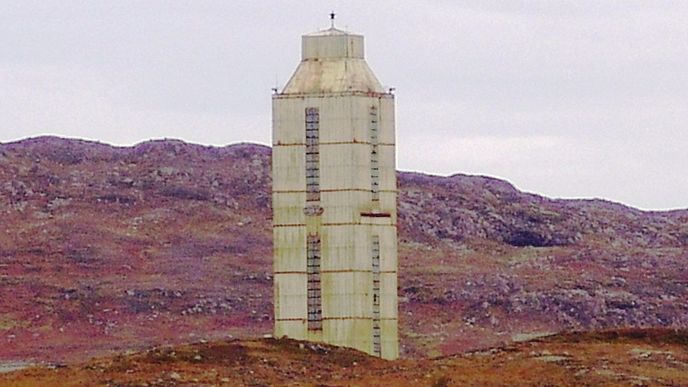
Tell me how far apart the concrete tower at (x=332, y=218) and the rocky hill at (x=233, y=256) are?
2697 centimetres

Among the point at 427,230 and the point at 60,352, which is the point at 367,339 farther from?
the point at 427,230

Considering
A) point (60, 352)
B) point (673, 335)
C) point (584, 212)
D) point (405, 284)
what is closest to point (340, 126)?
point (673, 335)

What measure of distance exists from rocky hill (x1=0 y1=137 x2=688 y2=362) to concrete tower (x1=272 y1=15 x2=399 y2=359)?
88.5 ft

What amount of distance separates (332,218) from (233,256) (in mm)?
48895

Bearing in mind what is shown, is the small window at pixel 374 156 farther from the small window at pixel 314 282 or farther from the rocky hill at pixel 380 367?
the rocky hill at pixel 380 367

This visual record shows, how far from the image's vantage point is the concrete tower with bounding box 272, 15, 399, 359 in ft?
173

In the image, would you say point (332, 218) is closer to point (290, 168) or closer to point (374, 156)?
point (290, 168)

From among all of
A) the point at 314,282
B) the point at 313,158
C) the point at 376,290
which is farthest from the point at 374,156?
the point at 314,282

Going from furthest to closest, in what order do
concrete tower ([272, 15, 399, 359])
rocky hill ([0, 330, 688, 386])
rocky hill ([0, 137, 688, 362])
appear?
1. rocky hill ([0, 137, 688, 362])
2. concrete tower ([272, 15, 399, 359])
3. rocky hill ([0, 330, 688, 386])

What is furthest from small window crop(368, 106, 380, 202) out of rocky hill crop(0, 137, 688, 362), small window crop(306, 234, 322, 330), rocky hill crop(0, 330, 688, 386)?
rocky hill crop(0, 137, 688, 362)

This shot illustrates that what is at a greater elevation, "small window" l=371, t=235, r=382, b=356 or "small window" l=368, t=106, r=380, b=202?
"small window" l=368, t=106, r=380, b=202

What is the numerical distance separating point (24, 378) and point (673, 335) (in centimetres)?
1396

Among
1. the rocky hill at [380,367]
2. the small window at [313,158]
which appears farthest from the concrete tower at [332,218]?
the rocky hill at [380,367]

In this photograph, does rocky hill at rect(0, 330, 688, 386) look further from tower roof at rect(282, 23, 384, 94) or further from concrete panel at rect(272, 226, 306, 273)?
tower roof at rect(282, 23, 384, 94)
